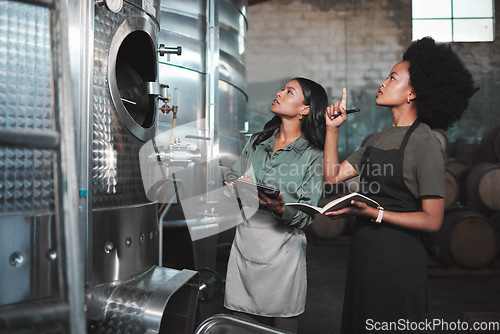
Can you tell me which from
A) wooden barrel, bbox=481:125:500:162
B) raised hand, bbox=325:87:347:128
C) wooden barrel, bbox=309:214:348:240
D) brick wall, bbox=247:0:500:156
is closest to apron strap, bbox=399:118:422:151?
raised hand, bbox=325:87:347:128

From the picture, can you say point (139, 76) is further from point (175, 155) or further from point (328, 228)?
point (328, 228)

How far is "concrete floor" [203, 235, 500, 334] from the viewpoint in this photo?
3400 mm

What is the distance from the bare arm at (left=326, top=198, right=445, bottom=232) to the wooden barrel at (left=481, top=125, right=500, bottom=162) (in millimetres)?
5571

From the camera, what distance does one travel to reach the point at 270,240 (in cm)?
207

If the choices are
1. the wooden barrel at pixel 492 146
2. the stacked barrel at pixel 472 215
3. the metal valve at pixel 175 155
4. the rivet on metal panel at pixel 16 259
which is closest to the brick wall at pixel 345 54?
the wooden barrel at pixel 492 146

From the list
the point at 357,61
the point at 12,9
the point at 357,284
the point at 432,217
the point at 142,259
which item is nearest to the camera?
the point at 12,9

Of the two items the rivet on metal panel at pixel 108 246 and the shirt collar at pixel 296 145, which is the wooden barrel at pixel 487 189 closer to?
the shirt collar at pixel 296 145

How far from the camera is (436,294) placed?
14.0 feet

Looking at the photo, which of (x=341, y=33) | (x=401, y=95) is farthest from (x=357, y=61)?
(x=401, y=95)

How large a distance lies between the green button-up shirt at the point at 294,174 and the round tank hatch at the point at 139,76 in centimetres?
55

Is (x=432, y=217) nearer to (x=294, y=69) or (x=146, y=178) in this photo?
(x=146, y=178)

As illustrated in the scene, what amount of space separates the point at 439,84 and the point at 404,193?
48cm

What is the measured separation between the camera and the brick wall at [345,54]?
9.04 meters

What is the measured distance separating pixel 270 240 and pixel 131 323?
2.40 feet
